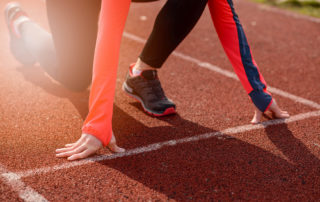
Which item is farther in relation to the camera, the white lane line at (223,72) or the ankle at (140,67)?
the white lane line at (223,72)

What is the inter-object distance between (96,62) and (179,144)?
0.81 metres

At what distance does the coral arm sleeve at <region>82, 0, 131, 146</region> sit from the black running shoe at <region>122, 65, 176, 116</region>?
2.73ft

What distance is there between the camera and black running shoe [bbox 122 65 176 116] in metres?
3.30

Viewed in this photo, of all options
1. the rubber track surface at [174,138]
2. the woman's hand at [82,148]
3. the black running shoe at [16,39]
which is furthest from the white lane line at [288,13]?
the woman's hand at [82,148]

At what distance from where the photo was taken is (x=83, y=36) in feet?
10.7

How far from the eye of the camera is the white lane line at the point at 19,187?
218cm

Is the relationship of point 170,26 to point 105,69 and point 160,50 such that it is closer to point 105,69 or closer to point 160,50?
point 160,50

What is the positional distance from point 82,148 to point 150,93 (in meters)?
0.98

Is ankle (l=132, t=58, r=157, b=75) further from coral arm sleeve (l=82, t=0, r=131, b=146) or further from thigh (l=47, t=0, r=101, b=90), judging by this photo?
coral arm sleeve (l=82, t=0, r=131, b=146)

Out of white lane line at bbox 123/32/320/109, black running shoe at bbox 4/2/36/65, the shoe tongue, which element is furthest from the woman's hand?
white lane line at bbox 123/32/320/109

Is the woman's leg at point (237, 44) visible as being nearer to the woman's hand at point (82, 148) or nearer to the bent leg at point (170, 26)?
the bent leg at point (170, 26)

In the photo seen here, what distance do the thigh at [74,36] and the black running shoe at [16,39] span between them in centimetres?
84

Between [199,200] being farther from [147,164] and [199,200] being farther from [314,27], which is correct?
[314,27]

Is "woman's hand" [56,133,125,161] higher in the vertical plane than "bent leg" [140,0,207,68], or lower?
lower
